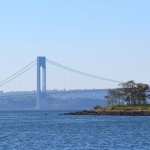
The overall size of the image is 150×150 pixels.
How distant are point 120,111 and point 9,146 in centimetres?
6546

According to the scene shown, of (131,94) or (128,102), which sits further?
(128,102)

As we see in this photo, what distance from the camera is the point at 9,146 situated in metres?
39.4

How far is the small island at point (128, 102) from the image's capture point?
102869mm

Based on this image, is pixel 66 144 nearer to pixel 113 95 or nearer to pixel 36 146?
pixel 36 146

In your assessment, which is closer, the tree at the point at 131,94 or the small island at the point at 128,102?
the small island at the point at 128,102

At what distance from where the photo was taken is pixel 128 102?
116m

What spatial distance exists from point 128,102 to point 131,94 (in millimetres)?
2096

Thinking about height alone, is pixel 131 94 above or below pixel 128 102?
above

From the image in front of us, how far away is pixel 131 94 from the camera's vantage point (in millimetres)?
114562

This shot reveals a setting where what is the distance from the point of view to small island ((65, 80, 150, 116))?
102869 millimetres

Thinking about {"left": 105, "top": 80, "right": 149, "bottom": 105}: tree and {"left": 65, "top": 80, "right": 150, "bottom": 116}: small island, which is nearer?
{"left": 65, "top": 80, "right": 150, "bottom": 116}: small island

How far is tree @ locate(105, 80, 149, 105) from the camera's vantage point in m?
113

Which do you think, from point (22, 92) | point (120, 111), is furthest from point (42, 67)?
point (120, 111)

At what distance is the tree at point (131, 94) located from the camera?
113312 mm
